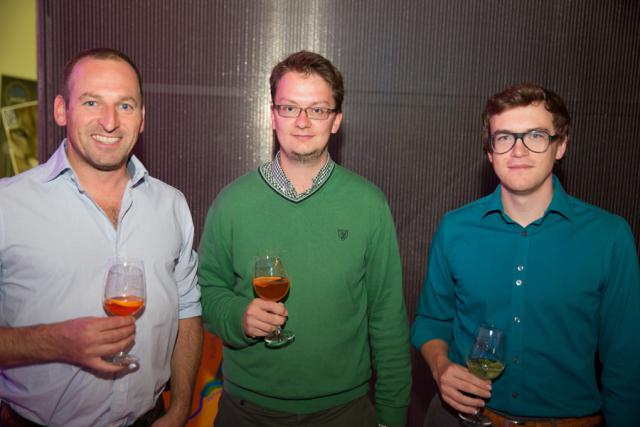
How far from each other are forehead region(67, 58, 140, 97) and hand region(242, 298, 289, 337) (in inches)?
36.3

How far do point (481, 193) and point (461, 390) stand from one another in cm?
158

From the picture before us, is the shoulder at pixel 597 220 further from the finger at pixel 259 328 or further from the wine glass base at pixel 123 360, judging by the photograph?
the wine glass base at pixel 123 360

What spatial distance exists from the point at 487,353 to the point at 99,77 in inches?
66.8

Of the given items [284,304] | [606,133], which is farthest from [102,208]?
[606,133]

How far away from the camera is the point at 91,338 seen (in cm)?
160

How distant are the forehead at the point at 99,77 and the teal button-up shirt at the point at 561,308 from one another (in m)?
1.50

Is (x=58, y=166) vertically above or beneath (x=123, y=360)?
above

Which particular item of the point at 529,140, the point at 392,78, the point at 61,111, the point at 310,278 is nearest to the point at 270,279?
the point at 310,278

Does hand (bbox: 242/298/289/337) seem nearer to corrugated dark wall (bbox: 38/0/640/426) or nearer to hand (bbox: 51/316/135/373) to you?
hand (bbox: 51/316/135/373)

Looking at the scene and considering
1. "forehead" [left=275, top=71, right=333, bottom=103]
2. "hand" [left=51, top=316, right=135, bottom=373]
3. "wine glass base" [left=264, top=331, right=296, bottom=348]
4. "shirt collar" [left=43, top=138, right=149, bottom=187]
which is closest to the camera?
"hand" [left=51, top=316, right=135, bottom=373]

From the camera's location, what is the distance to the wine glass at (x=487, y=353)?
1.81m

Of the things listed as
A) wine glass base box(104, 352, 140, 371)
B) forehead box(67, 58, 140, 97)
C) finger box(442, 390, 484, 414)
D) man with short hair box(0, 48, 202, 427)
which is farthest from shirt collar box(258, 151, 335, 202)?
finger box(442, 390, 484, 414)

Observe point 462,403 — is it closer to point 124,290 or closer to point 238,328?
point 238,328

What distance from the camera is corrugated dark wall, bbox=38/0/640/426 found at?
3.02 metres
